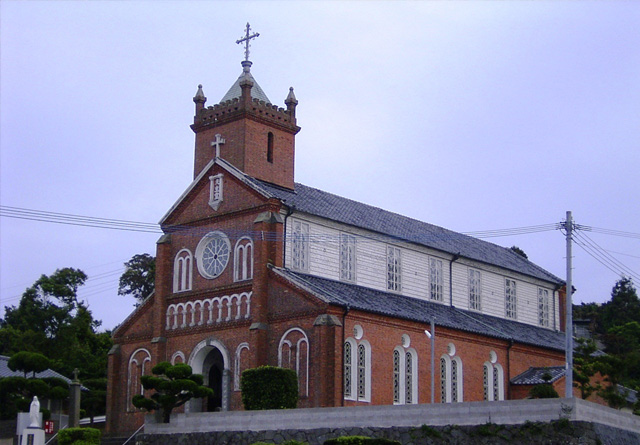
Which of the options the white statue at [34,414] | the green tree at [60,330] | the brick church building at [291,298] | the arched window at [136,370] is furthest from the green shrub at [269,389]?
the green tree at [60,330]

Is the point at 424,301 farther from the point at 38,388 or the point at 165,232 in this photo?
the point at 38,388

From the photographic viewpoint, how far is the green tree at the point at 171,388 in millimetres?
39625

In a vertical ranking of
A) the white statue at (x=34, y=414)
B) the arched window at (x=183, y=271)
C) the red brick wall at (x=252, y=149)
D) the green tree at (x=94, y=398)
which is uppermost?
the red brick wall at (x=252, y=149)

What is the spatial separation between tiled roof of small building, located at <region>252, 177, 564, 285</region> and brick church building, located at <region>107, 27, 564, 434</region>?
0.54 feet

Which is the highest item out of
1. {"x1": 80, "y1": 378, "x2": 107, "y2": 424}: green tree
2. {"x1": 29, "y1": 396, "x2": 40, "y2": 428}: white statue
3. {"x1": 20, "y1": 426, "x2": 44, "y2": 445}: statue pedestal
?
{"x1": 80, "y1": 378, "x2": 107, "y2": 424}: green tree

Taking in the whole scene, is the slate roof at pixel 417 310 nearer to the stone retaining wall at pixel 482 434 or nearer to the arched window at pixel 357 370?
the arched window at pixel 357 370

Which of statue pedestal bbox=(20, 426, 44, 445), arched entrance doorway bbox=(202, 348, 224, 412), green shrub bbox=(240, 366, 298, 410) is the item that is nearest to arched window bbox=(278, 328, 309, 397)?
green shrub bbox=(240, 366, 298, 410)

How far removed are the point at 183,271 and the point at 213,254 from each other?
2.05 m

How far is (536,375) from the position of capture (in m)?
50.9

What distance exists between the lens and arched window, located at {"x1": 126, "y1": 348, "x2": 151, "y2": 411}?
48.6m

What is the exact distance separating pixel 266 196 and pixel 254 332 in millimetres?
6020

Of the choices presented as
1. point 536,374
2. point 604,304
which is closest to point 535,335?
point 536,374

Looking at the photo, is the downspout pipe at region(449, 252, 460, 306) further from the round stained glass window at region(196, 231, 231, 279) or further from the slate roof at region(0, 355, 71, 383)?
the slate roof at region(0, 355, 71, 383)

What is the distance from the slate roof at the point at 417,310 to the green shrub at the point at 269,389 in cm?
362
